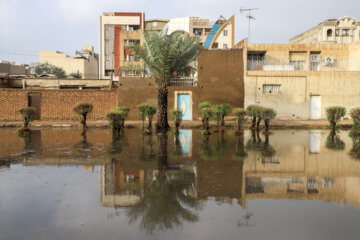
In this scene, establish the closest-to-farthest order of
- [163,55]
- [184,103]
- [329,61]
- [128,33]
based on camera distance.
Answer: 1. [163,55]
2. [184,103]
3. [329,61]
4. [128,33]

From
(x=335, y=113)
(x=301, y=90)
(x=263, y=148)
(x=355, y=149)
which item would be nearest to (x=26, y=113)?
(x=263, y=148)

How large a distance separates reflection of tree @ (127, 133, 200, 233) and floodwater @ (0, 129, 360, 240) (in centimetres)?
2

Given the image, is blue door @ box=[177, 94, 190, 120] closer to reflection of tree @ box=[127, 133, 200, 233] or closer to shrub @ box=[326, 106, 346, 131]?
shrub @ box=[326, 106, 346, 131]

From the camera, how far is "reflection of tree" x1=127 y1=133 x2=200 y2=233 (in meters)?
5.08

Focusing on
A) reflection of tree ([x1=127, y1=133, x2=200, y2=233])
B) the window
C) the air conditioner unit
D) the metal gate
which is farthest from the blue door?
reflection of tree ([x1=127, y1=133, x2=200, y2=233])

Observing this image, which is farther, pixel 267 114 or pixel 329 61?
pixel 329 61

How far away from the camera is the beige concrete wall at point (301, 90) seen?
26.3m

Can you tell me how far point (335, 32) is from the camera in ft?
165

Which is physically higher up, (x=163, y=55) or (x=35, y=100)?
(x=163, y=55)

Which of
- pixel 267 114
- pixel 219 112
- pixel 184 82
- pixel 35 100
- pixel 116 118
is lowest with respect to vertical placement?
pixel 116 118

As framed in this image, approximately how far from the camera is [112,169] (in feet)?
28.3

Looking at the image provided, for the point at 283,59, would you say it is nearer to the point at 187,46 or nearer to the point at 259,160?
the point at 187,46

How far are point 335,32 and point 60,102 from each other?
4239 cm

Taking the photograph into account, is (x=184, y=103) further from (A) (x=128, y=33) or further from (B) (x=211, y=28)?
(B) (x=211, y=28)
